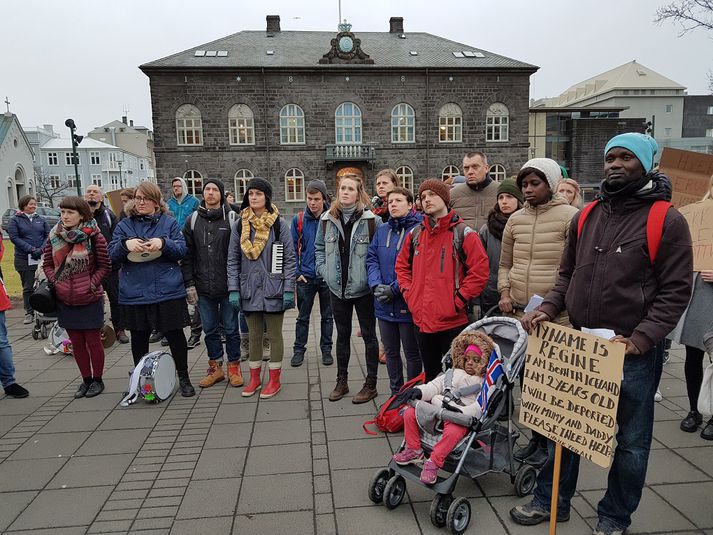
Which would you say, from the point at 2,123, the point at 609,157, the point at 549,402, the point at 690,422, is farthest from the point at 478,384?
the point at 2,123

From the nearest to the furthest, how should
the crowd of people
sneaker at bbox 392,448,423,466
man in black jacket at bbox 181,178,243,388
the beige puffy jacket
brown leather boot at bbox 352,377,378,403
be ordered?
the crowd of people
sneaker at bbox 392,448,423,466
the beige puffy jacket
brown leather boot at bbox 352,377,378,403
man in black jacket at bbox 181,178,243,388

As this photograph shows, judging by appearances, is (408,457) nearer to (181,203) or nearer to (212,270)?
(212,270)

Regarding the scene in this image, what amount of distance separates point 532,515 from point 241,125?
31.7 metres

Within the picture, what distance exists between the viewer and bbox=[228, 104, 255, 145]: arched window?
31.4 meters

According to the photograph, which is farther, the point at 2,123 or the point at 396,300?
the point at 2,123

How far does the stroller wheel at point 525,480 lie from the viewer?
10.7 feet

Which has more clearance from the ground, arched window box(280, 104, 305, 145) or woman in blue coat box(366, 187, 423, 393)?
arched window box(280, 104, 305, 145)

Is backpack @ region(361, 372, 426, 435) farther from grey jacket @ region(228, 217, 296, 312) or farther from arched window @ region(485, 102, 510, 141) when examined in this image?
arched window @ region(485, 102, 510, 141)

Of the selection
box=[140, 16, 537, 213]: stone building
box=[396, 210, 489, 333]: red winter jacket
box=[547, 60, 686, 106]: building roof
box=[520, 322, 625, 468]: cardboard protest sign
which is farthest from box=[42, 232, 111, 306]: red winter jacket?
box=[547, 60, 686, 106]: building roof

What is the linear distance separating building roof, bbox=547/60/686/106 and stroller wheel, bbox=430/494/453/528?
240ft

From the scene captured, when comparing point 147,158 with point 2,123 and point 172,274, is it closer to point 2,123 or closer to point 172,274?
point 2,123

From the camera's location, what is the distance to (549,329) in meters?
2.76

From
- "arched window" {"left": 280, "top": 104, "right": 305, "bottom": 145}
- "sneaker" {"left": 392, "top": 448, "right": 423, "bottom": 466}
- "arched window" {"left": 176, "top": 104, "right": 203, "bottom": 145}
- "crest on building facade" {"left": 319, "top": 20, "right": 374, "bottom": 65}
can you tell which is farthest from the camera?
"arched window" {"left": 280, "top": 104, "right": 305, "bottom": 145}

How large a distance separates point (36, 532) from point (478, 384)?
9.65ft
